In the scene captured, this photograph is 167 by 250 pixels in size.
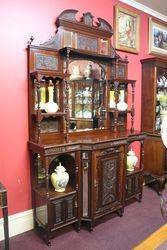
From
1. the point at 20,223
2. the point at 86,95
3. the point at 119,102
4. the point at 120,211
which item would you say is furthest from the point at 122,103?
the point at 20,223

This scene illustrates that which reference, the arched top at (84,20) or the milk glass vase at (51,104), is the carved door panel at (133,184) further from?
the arched top at (84,20)

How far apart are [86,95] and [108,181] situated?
42.0 inches

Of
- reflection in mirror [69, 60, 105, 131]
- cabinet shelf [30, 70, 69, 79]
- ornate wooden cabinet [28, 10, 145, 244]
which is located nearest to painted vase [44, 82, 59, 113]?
ornate wooden cabinet [28, 10, 145, 244]

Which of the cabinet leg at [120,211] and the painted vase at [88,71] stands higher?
the painted vase at [88,71]

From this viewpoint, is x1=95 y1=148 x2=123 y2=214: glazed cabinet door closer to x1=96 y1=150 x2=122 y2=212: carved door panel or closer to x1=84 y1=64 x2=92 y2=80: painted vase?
x1=96 y1=150 x2=122 y2=212: carved door panel

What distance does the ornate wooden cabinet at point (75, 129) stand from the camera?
2324mm

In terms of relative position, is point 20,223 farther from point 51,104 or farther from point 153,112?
point 153,112

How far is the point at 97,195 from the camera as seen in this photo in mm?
2516

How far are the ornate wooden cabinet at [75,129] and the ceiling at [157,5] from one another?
91cm

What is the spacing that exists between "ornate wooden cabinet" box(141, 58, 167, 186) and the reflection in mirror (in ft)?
2.97

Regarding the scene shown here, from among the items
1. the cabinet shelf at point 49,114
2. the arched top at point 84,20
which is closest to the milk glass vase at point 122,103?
the arched top at point 84,20

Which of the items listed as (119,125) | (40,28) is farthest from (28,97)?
(119,125)

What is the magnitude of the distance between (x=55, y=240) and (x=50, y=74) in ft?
5.44

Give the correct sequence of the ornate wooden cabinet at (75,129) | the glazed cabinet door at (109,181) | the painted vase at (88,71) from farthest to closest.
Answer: the painted vase at (88,71) → the glazed cabinet door at (109,181) → the ornate wooden cabinet at (75,129)
